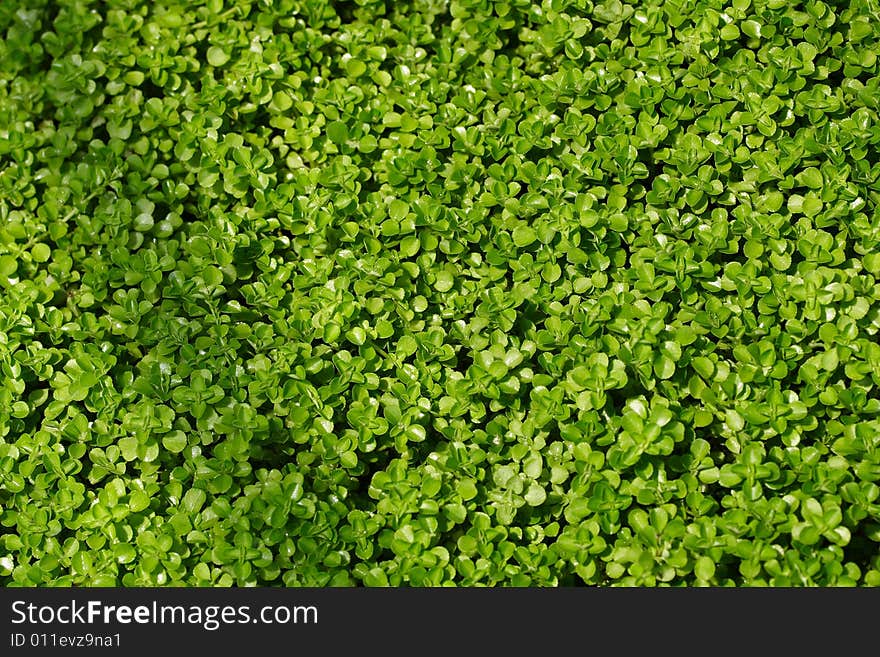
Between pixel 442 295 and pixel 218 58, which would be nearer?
pixel 442 295

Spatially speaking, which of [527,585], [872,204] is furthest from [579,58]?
[527,585]

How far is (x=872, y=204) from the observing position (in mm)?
2246

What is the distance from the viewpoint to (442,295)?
2.30 meters

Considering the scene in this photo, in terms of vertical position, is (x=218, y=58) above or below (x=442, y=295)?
above

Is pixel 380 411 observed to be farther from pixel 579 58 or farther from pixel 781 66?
pixel 781 66

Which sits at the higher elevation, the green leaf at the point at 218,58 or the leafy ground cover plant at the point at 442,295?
the green leaf at the point at 218,58

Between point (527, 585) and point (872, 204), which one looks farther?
point (872, 204)

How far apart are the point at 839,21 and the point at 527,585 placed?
1733 millimetres

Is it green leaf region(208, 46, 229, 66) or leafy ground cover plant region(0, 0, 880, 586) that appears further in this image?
green leaf region(208, 46, 229, 66)

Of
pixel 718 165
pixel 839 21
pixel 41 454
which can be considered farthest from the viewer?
pixel 839 21

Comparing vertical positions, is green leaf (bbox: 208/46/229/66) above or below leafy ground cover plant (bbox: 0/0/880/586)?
above

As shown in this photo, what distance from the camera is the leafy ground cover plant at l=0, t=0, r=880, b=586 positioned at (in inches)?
78.7

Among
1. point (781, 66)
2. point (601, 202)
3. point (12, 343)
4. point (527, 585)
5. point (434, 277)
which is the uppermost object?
point (781, 66)

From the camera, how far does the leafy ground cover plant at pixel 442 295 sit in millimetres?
2000
